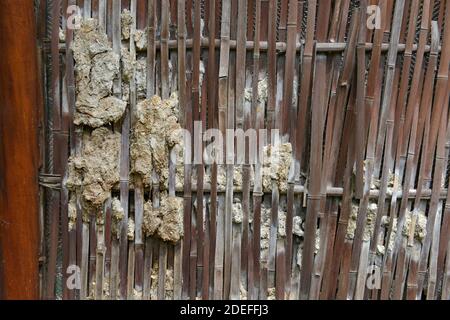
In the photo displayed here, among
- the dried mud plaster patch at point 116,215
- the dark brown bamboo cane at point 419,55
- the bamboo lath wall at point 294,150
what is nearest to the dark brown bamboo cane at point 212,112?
the bamboo lath wall at point 294,150

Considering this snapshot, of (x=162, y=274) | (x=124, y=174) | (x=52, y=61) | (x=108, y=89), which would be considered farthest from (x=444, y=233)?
(x=52, y=61)

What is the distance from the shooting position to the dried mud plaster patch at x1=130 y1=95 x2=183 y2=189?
55.7 inches

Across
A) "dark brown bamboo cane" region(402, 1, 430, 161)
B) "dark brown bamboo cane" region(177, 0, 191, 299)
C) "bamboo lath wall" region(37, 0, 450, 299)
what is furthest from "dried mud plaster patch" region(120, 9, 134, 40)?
"dark brown bamboo cane" region(402, 1, 430, 161)

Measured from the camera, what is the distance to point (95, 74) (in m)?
1.40

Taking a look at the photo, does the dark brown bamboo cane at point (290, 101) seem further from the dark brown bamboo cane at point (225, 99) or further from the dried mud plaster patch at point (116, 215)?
the dried mud plaster patch at point (116, 215)

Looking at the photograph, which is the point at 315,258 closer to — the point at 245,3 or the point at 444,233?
the point at 444,233

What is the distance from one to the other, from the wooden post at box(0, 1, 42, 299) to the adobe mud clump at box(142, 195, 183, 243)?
0.33 metres

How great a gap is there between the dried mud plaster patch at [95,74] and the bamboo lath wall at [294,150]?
28 millimetres

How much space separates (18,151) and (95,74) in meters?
0.31

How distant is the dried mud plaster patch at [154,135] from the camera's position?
1.42 metres

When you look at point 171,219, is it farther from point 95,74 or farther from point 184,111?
point 95,74

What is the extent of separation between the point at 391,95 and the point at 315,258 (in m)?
0.54

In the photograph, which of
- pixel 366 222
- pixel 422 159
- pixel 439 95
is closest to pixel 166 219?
pixel 366 222

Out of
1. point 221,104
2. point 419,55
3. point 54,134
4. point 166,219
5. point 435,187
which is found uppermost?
point 419,55
